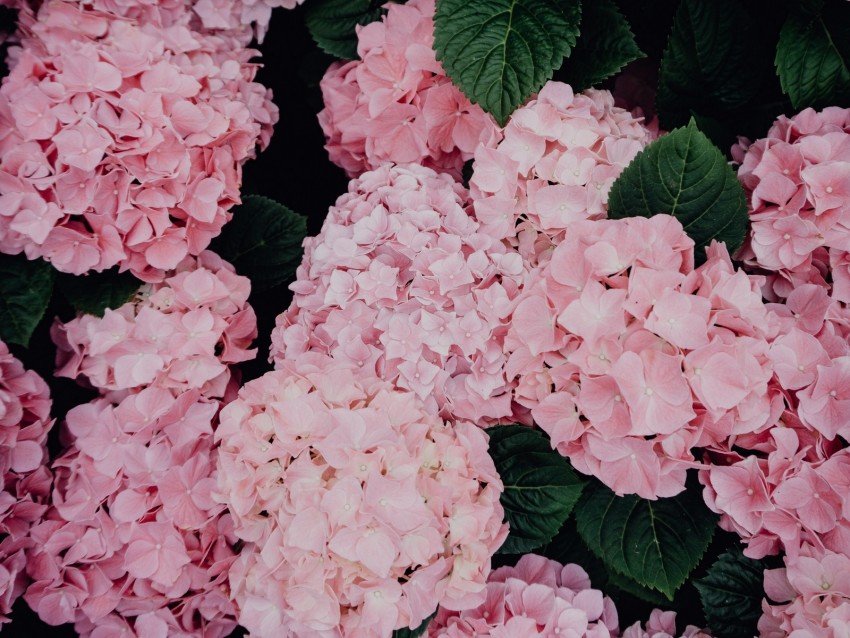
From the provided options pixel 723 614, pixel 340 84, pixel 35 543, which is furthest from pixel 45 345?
pixel 723 614

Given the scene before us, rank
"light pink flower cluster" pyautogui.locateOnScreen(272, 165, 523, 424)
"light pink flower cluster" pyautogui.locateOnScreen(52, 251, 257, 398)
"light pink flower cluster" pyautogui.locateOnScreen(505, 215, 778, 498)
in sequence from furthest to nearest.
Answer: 1. "light pink flower cluster" pyautogui.locateOnScreen(52, 251, 257, 398)
2. "light pink flower cluster" pyautogui.locateOnScreen(272, 165, 523, 424)
3. "light pink flower cluster" pyautogui.locateOnScreen(505, 215, 778, 498)

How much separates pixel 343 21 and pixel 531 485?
2.54 feet

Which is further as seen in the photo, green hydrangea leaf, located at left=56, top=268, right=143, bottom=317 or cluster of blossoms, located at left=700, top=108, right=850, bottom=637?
green hydrangea leaf, located at left=56, top=268, right=143, bottom=317

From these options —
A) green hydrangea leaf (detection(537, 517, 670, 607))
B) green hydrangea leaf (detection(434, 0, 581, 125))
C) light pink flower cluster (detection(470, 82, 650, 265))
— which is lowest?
green hydrangea leaf (detection(537, 517, 670, 607))

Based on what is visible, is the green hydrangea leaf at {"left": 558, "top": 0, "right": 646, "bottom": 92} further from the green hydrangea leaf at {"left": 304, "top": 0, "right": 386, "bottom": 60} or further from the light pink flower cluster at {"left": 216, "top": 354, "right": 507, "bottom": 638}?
the light pink flower cluster at {"left": 216, "top": 354, "right": 507, "bottom": 638}

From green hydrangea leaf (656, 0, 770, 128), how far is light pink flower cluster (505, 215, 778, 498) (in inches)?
13.7

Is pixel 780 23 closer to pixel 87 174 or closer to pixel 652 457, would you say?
pixel 652 457

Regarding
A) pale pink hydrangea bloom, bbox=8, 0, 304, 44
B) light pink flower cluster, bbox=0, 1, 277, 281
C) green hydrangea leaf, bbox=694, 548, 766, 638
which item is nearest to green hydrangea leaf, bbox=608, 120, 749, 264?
green hydrangea leaf, bbox=694, 548, 766, 638

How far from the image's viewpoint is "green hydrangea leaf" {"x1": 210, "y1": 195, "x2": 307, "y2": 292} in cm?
113

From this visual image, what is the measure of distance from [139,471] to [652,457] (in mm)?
613

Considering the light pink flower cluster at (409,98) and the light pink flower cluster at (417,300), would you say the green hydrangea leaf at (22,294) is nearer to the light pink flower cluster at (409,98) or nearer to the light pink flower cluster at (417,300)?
the light pink flower cluster at (417,300)

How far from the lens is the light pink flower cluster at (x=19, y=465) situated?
0.93 metres

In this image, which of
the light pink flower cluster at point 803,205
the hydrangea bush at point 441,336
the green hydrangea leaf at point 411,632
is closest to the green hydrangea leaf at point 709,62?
the hydrangea bush at point 441,336

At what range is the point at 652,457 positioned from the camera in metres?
0.75
